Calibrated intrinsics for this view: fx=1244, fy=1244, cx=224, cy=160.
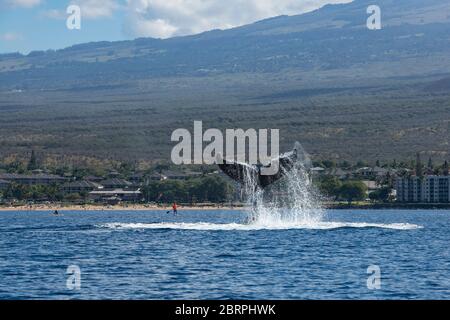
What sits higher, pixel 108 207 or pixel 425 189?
pixel 425 189

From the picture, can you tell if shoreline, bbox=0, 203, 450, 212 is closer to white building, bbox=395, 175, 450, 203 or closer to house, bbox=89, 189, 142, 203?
white building, bbox=395, 175, 450, 203

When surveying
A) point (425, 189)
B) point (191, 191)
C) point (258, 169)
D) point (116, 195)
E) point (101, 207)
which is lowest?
point (101, 207)

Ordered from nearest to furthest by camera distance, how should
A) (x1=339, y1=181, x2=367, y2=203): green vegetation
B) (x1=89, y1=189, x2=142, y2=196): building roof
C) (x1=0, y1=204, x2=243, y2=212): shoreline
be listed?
(x1=0, y1=204, x2=243, y2=212): shoreline < (x1=339, y1=181, x2=367, y2=203): green vegetation < (x1=89, y1=189, x2=142, y2=196): building roof

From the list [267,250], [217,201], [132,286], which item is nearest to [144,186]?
[217,201]

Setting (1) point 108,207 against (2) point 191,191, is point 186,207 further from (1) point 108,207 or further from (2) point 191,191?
→ (2) point 191,191

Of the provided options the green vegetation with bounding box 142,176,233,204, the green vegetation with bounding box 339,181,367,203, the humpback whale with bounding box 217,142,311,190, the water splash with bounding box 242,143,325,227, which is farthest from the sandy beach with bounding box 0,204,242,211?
the humpback whale with bounding box 217,142,311,190

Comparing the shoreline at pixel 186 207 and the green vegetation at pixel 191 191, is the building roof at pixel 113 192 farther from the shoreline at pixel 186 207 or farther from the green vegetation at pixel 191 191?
the shoreline at pixel 186 207

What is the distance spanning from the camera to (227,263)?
46344 millimetres

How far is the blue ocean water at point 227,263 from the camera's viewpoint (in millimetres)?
36844

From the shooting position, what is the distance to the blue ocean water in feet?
121

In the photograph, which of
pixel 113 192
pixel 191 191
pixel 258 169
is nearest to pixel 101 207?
pixel 191 191
